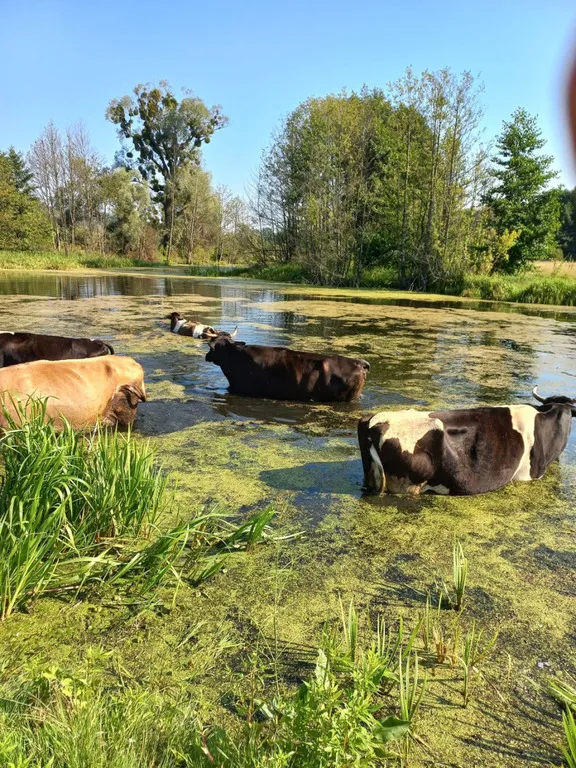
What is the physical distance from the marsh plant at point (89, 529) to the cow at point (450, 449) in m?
1.06

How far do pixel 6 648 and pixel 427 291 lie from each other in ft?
82.1

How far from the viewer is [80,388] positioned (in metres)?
4.65

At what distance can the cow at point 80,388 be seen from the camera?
4.30 metres

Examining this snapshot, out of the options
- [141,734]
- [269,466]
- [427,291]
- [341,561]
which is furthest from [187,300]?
[141,734]

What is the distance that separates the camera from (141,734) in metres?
1.56

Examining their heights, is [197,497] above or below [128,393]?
below

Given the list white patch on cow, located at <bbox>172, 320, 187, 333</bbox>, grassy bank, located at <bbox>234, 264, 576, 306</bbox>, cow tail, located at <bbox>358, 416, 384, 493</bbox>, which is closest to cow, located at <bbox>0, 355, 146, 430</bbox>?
cow tail, located at <bbox>358, 416, 384, 493</bbox>

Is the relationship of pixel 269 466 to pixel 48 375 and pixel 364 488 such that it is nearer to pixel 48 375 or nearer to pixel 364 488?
pixel 364 488

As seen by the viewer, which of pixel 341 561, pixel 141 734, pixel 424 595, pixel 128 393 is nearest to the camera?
pixel 141 734

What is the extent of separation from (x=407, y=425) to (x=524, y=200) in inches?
1027

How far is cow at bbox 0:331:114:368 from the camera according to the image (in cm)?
610

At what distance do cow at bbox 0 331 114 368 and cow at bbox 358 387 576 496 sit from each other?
149 inches

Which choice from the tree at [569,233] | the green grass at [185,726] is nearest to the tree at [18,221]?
the tree at [569,233]

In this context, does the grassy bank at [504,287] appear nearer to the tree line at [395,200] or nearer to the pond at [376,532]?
the tree line at [395,200]
